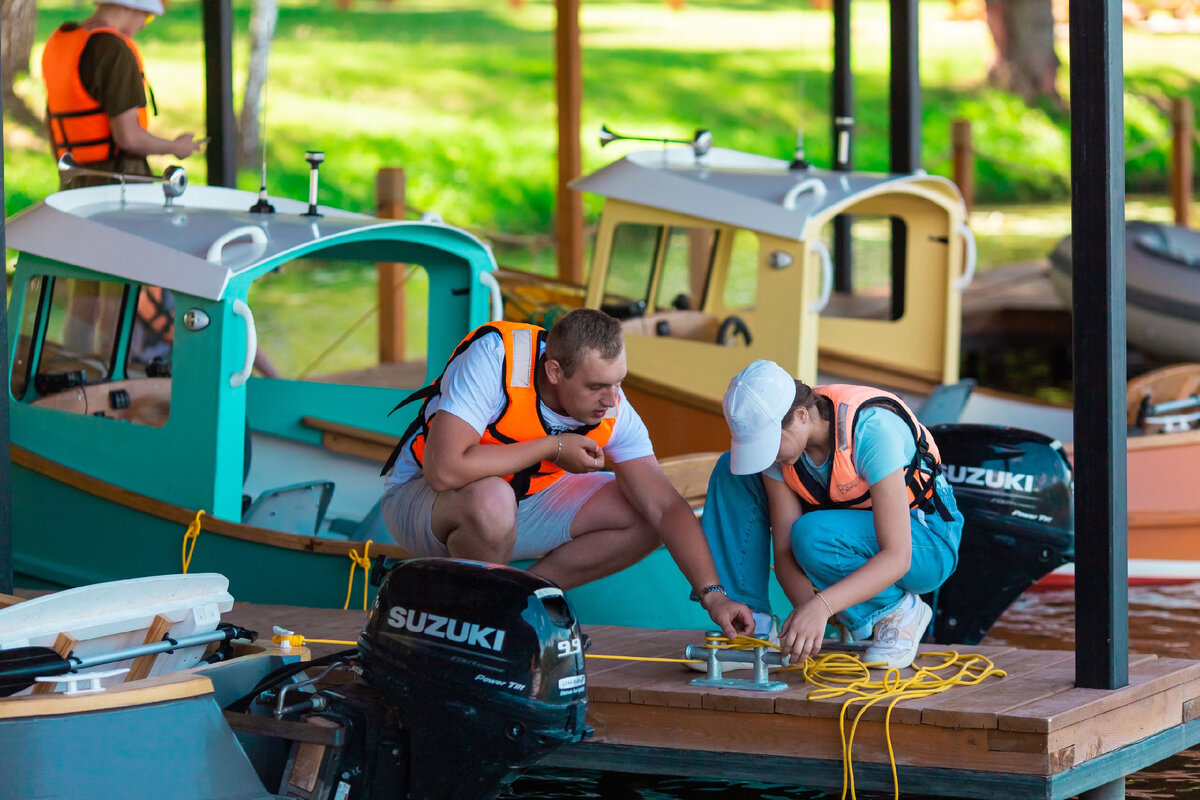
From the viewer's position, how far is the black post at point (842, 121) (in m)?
8.16

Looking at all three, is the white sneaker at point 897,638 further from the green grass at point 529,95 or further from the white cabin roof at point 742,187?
the green grass at point 529,95

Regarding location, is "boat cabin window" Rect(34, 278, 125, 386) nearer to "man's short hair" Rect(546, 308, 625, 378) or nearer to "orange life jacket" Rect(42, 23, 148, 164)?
"orange life jacket" Rect(42, 23, 148, 164)

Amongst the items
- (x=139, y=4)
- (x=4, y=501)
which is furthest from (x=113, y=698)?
(x=139, y=4)

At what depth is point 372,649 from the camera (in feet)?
12.7

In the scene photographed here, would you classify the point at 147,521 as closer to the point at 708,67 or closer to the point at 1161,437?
the point at 1161,437

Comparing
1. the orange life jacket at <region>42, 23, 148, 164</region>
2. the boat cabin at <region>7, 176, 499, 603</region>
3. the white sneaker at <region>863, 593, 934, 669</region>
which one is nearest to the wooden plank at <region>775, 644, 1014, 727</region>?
the white sneaker at <region>863, 593, 934, 669</region>

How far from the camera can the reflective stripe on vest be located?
4.21m

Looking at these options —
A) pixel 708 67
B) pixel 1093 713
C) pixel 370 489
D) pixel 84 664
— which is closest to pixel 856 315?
pixel 370 489

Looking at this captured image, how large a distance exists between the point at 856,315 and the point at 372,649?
269 inches

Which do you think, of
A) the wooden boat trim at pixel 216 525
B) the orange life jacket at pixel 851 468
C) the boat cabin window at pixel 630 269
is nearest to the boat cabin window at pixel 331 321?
the boat cabin window at pixel 630 269

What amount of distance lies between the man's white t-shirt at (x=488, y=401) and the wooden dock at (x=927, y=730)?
0.60 m

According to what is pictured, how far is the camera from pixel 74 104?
680cm

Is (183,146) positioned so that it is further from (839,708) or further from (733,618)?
(839,708)

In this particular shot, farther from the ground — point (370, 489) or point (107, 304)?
point (107, 304)
